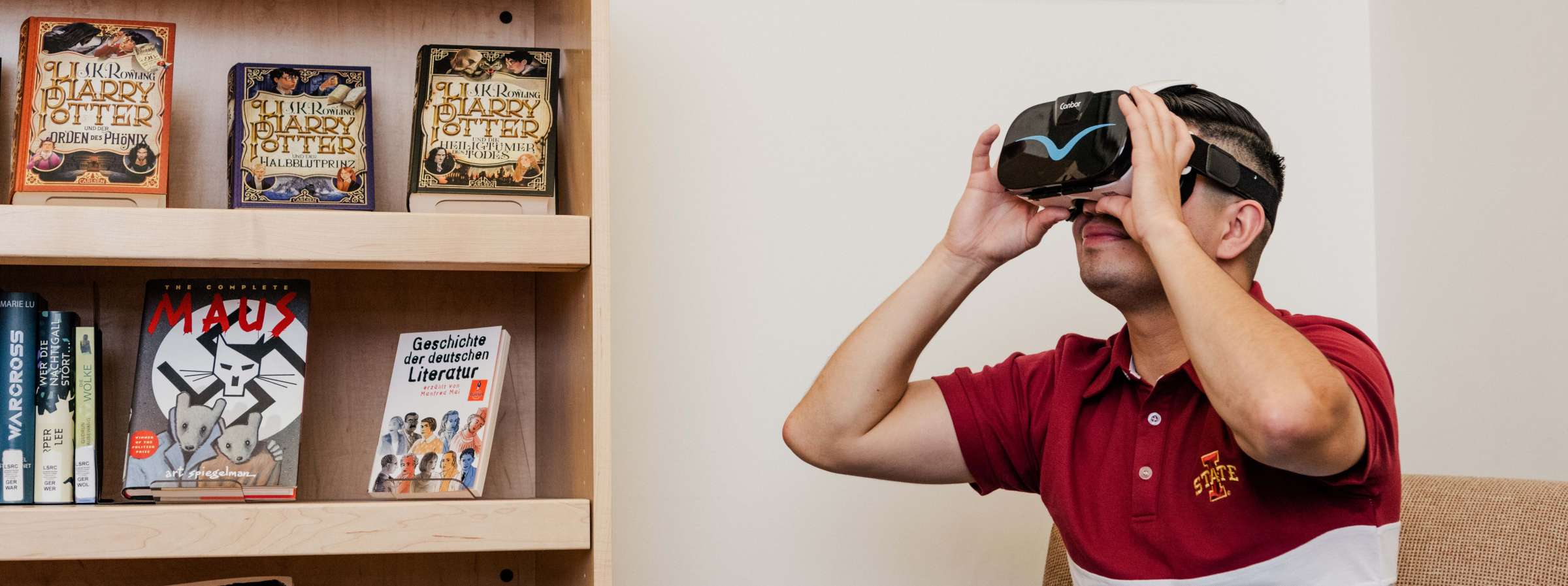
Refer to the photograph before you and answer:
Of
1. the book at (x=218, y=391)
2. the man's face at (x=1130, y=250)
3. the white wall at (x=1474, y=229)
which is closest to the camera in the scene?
the man's face at (x=1130, y=250)

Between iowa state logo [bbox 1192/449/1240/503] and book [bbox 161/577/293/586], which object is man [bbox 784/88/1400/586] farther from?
book [bbox 161/577/293/586]

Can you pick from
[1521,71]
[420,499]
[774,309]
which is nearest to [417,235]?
[420,499]

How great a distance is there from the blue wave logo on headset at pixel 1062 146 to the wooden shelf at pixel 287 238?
Result: 0.50 metres

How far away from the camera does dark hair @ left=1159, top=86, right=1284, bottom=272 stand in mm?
1286

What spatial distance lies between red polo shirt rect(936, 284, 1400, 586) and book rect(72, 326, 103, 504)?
3.11ft

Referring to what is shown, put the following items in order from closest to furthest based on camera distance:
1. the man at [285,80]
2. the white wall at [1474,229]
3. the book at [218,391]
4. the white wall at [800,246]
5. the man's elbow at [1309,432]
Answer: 1. the man's elbow at [1309,432]
2. the book at [218,391]
3. the man at [285,80]
4. the white wall at [1474,229]
5. the white wall at [800,246]

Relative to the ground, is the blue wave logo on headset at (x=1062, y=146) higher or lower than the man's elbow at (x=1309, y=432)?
higher

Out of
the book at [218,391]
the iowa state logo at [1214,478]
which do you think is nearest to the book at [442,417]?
the book at [218,391]

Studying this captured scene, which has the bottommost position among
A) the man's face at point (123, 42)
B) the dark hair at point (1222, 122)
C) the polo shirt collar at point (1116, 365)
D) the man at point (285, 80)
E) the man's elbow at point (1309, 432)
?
the man's elbow at point (1309, 432)

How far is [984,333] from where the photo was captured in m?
1.83

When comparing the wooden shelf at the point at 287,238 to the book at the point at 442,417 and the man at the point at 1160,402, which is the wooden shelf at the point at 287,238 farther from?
the man at the point at 1160,402

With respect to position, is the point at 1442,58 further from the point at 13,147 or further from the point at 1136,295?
the point at 13,147

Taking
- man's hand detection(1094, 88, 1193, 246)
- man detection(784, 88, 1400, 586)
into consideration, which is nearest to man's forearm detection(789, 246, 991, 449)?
man detection(784, 88, 1400, 586)

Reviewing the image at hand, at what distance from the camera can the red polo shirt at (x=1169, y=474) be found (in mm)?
1149
